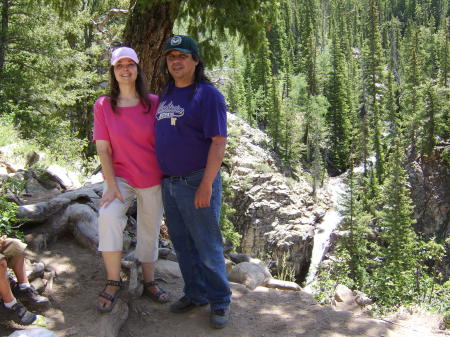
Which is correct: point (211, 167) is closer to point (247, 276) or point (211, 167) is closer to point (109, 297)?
point (109, 297)

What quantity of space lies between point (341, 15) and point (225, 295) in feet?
280

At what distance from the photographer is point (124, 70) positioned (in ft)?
10.5

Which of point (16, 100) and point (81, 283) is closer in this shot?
point (81, 283)

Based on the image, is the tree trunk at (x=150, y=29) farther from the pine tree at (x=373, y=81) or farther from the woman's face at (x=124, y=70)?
the pine tree at (x=373, y=81)

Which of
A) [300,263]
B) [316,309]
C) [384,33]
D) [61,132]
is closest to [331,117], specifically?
[300,263]

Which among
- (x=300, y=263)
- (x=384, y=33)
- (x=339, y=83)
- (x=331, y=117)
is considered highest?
(x=384, y=33)

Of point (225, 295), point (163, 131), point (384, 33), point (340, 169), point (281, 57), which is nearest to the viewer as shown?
point (163, 131)

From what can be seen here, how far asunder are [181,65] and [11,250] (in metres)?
1.78

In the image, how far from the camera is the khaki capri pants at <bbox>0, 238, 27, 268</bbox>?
3.02 metres

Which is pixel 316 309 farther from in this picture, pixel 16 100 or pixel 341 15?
pixel 341 15

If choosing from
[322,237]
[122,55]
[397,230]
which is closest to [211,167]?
[122,55]

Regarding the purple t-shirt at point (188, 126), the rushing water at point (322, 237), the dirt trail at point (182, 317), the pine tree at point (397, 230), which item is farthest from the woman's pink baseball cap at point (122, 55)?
the rushing water at point (322, 237)

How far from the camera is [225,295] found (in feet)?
10.8

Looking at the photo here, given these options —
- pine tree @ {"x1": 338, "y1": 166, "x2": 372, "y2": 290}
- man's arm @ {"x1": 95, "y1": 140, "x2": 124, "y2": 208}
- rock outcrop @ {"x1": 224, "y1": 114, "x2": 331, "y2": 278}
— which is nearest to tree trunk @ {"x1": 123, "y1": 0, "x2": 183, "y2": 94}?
man's arm @ {"x1": 95, "y1": 140, "x2": 124, "y2": 208}
